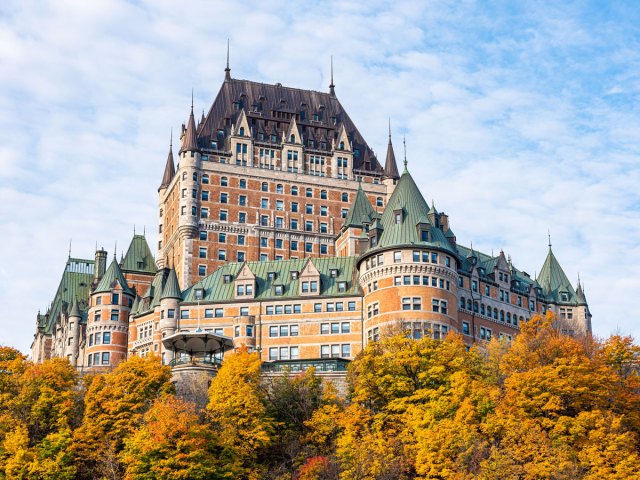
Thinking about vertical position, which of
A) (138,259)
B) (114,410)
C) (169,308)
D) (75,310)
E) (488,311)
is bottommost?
(114,410)

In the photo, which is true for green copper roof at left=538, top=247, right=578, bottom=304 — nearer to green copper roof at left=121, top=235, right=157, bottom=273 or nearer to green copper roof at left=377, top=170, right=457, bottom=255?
green copper roof at left=377, top=170, right=457, bottom=255

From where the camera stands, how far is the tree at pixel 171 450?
8694 cm

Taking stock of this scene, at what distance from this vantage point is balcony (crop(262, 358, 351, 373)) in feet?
343

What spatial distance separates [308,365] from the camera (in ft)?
350

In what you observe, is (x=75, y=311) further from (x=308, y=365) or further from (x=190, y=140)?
(x=308, y=365)

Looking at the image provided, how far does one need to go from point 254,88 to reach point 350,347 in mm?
54975

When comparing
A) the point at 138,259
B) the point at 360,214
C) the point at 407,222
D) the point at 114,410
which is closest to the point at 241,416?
the point at 114,410

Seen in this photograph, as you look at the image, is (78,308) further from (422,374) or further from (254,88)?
(422,374)

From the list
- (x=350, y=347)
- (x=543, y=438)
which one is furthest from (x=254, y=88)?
(x=543, y=438)

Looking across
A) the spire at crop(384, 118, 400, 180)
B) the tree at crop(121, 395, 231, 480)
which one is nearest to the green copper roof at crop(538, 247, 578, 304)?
the spire at crop(384, 118, 400, 180)

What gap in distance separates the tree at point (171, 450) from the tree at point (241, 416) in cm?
175

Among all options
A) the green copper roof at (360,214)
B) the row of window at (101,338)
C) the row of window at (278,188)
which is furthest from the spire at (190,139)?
the row of window at (101,338)

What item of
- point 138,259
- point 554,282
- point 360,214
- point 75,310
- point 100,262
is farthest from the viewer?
point 100,262

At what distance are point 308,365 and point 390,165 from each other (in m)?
55.4
